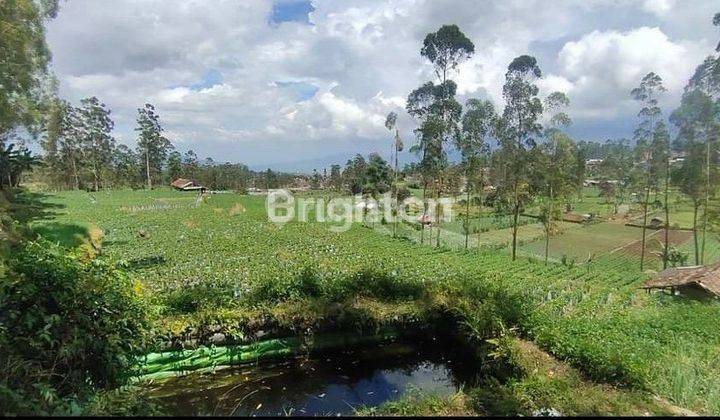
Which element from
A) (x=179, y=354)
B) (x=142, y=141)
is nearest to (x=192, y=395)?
(x=179, y=354)

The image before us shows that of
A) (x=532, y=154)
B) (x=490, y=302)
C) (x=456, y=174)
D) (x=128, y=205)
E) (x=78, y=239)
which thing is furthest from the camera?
(x=456, y=174)

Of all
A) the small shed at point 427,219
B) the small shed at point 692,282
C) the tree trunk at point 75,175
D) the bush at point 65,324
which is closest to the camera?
the bush at point 65,324

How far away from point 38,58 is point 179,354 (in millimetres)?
12515

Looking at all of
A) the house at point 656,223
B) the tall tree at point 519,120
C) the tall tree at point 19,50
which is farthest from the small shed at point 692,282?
the house at point 656,223

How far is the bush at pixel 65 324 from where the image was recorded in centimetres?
477

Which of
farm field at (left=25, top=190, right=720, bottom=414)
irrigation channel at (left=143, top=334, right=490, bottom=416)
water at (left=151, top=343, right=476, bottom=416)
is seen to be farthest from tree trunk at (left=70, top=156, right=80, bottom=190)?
water at (left=151, top=343, right=476, bottom=416)

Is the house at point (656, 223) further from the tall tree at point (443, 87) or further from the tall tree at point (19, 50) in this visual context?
the tall tree at point (19, 50)

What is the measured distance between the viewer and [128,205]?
32406 mm

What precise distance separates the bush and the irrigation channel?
3.92 ft

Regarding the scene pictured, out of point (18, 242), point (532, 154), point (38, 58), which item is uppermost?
point (38, 58)

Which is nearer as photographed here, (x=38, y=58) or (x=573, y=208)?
(x=38, y=58)

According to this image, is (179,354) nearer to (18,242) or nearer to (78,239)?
(18,242)
